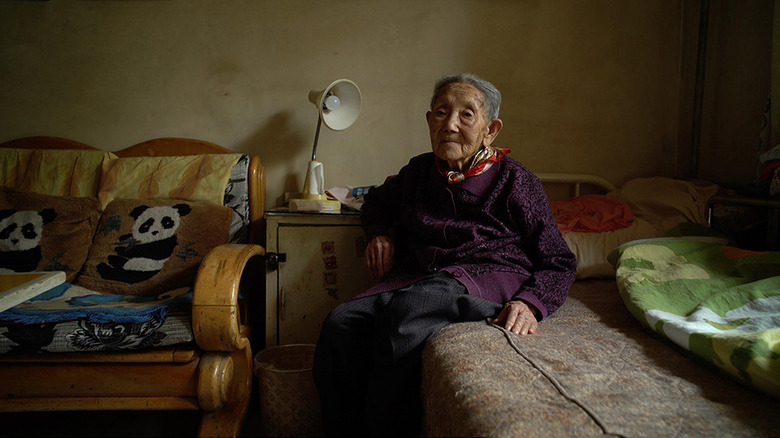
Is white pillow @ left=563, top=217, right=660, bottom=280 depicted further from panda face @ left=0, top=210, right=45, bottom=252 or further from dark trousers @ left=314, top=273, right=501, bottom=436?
panda face @ left=0, top=210, right=45, bottom=252

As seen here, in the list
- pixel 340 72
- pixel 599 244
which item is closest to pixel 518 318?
pixel 599 244

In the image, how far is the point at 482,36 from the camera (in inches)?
90.3

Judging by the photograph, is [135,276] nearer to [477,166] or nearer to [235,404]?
[235,404]

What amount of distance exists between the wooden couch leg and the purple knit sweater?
0.52 metres

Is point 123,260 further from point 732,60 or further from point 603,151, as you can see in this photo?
point 732,60

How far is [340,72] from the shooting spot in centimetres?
225

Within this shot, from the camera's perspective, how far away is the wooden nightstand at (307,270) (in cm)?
175

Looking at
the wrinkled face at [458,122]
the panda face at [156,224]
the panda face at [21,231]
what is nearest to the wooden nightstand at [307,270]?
the panda face at [156,224]

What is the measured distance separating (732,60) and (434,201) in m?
1.92

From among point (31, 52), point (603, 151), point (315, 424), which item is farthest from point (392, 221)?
point (31, 52)

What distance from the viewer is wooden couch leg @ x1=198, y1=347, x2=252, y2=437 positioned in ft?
4.76

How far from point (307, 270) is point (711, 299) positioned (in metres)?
1.32

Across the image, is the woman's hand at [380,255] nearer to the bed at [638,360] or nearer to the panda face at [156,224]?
the bed at [638,360]

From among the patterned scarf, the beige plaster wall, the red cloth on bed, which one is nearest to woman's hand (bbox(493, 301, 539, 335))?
the patterned scarf
